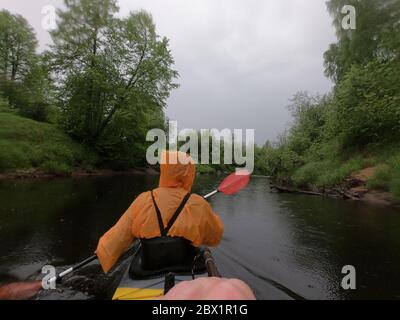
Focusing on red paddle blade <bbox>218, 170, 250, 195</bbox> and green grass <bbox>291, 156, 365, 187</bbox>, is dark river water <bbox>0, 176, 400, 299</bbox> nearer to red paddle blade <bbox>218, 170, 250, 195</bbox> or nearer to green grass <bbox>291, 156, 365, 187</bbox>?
red paddle blade <bbox>218, 170, 250, 195</bbox>

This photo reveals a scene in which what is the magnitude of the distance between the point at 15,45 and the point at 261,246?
34.0 meters

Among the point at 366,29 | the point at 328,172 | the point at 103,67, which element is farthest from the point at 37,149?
the point at 366,29

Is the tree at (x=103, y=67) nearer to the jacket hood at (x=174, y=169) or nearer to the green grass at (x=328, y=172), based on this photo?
the green grass at (x=328, y=172)

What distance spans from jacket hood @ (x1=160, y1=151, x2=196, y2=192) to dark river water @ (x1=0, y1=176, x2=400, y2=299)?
232 centimetres

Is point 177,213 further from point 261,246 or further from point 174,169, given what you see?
point 261,246

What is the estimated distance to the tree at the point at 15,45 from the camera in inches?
1204

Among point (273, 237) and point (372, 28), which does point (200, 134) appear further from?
point (273, 237)

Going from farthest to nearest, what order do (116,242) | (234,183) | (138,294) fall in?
(234,183), (116,242), (138,294)

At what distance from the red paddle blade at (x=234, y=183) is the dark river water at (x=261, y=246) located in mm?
1541

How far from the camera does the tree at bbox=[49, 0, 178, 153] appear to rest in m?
25.1

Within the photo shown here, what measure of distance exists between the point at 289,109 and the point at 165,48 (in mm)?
13846

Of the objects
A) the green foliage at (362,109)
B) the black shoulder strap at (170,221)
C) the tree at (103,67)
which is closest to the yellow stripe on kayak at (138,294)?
the black shoulder strap at (170,221)

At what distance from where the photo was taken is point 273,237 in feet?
26.2

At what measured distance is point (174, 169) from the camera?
3248 millimetres
